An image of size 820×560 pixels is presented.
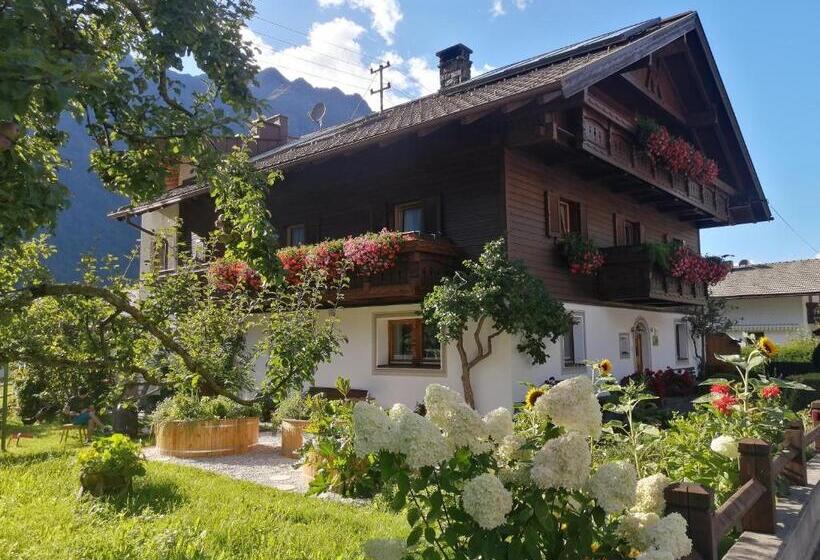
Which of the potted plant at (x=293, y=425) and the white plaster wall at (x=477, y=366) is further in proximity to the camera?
the white plaster wall at (x=477, y=366)

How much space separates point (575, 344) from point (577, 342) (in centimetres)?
9

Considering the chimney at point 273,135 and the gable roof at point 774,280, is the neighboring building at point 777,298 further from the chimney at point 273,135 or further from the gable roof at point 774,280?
the chimney at point 273,135

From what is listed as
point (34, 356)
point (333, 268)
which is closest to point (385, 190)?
point (333, 268)

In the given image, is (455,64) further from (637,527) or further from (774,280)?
(774,280)

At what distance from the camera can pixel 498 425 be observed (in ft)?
6.96

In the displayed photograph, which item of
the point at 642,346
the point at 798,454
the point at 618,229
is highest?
the point at 618,229

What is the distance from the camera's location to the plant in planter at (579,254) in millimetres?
11961

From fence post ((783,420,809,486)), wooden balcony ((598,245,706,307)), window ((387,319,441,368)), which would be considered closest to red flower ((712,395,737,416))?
fence post ((783,420,809,486))

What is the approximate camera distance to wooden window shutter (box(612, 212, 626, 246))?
14.3 m

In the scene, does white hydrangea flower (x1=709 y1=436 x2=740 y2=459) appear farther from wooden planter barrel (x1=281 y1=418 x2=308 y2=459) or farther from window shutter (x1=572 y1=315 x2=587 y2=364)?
window shutter (x1=572 y1=315 x2=587 y2=364)

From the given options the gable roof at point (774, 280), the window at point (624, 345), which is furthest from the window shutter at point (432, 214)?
the gable roof at point (774, 280)

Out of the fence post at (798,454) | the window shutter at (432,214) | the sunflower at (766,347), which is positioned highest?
the window shutter at (432,214)

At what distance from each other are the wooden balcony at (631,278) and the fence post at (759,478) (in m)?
8.76

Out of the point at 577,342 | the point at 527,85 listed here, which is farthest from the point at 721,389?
the point at 577,342
